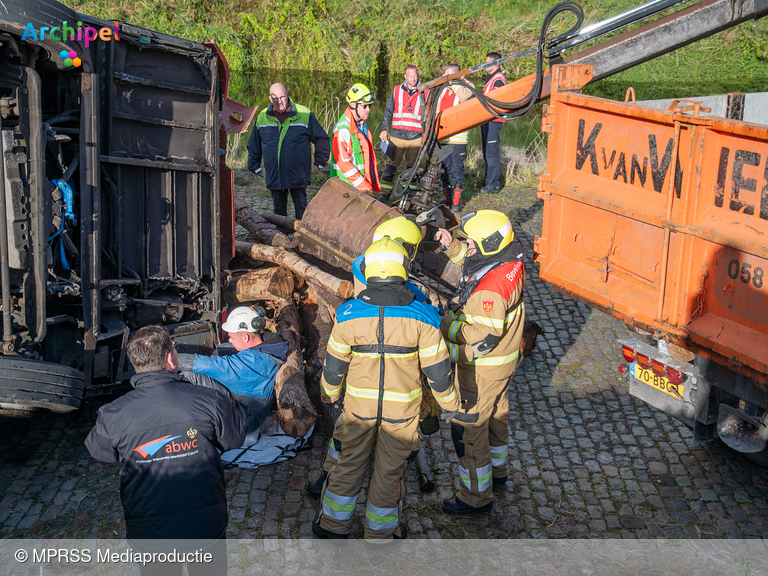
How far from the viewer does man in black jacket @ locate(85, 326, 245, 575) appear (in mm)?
3205

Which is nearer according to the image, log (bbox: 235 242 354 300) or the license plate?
the license plate

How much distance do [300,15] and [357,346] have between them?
20.8 m

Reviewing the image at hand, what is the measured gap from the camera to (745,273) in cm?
380

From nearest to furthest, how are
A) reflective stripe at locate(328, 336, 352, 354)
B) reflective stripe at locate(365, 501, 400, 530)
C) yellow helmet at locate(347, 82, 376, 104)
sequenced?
reflective stripe at locate(328, 336, 352, 354), reflective stripe at locate(365, 501, 400, 530), yellow helmet at locate(347, 82, 376, 104)

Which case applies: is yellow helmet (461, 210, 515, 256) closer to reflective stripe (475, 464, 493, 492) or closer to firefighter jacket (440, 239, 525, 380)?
firefighter jacket (440, 239, 525, 380)

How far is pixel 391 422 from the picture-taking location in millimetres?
4031

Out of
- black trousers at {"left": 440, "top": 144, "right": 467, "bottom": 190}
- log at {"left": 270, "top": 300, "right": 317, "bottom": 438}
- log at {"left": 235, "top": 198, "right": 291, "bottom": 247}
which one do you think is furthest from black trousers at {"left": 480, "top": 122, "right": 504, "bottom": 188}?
log at {"left": 270, "top": 300, "right": 317, "bottom": 438}

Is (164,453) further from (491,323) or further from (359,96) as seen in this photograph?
(359,96)

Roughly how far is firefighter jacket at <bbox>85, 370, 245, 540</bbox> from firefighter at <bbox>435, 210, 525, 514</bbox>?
5.64ft

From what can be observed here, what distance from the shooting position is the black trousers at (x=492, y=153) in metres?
10.4

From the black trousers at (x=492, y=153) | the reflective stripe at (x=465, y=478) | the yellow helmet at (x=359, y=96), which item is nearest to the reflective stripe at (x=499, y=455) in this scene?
the reflective stripe at (x=465, y=478)

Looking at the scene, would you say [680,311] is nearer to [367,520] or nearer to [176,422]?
[367,520]

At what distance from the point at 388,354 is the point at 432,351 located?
0.25m

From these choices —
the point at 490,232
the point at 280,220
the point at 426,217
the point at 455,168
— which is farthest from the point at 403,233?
the point at 455,168
